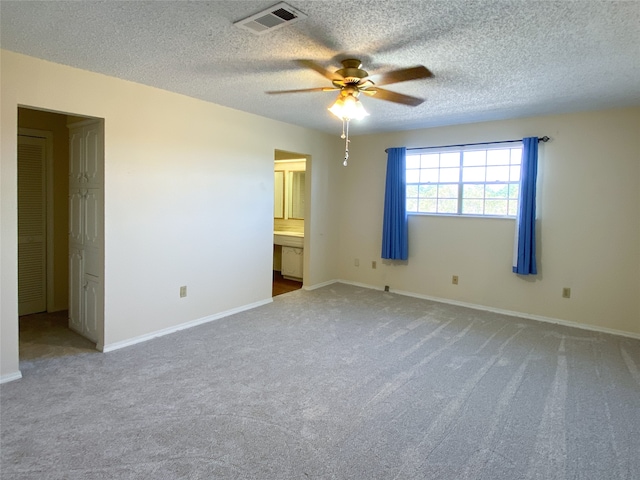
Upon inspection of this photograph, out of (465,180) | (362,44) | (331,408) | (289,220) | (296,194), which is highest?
(362,44)

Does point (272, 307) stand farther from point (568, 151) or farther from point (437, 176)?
point (568, 151)

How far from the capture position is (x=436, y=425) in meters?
2.38

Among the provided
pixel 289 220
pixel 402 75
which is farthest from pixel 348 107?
pixel 289 220

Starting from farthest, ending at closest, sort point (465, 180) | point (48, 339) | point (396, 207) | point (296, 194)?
point (296, 194) < point (396, 207) < point (465, 180) < point (48, 339)

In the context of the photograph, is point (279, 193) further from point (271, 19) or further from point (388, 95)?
point (271, 19)

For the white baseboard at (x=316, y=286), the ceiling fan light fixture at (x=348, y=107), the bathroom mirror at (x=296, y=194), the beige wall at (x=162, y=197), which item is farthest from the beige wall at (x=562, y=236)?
the ceiling fan light fixture at (x=348, y=107)

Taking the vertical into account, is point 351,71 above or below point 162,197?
above

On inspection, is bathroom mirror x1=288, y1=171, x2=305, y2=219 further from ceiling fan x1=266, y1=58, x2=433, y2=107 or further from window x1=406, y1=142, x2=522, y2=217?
ceiling fan x1=266, y1=58, x2=433, y2=107

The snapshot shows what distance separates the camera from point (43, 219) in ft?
14.8

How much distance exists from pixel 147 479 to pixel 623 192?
4.87 metres

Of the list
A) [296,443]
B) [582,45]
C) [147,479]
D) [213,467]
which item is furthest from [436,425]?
[582,45]

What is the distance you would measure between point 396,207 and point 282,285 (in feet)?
7.27

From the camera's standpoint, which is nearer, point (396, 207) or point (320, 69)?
point (320, 69)

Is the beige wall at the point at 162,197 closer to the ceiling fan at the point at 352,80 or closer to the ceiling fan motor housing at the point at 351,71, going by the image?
the ceiling fan at the point at 352,80
